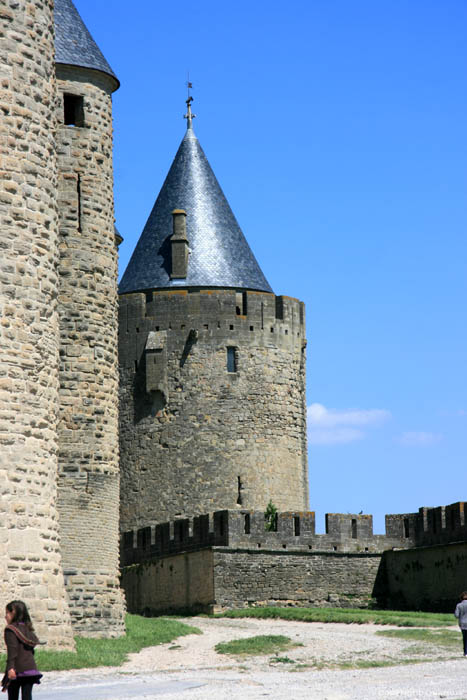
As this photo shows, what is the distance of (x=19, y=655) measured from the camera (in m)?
10.2

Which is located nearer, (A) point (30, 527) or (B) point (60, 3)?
(A) point (30, 527)

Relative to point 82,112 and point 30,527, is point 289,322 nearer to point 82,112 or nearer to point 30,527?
point 82,112

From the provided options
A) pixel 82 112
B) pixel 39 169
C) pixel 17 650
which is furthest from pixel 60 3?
pixel 17 650

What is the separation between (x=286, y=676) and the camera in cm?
1400

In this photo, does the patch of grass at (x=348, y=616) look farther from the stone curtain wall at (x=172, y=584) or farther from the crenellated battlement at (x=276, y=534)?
the crenellated battlement at (x=276, y=534)

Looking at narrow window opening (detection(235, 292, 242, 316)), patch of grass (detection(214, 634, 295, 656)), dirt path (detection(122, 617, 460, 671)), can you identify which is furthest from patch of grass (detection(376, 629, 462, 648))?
narrow window opening (detection(235, 292, 242, 316))

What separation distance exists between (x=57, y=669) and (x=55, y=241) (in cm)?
547

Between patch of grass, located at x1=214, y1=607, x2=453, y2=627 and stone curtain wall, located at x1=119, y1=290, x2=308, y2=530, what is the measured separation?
7.70m

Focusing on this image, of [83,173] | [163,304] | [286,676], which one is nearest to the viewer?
[286,676]

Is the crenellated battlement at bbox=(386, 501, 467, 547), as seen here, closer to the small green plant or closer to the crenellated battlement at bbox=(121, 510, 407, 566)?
the crenellated battlement at bbox=(121, 510, 407, 566)

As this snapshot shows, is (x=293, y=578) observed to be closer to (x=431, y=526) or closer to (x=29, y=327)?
(x=431, y=526)

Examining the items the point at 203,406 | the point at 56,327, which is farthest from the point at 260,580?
the point at 56,327

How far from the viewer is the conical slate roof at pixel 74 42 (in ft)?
69.8

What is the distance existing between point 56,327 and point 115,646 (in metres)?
4.33
